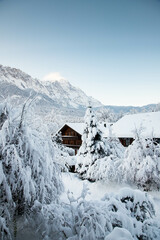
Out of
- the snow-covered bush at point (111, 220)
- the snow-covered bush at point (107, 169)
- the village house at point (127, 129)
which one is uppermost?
the village house at point (127, 129)

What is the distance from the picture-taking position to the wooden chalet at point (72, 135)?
2977 cm

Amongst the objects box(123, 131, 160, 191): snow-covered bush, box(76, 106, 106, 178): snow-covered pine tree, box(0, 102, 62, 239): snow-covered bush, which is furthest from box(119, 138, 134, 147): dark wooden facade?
box(0, 102, 62, 239): snow-covered bush

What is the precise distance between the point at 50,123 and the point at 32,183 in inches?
105

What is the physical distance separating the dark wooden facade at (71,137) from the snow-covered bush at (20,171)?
2444 cm

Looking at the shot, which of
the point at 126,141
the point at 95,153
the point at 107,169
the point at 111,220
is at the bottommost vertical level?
the point at 107,169

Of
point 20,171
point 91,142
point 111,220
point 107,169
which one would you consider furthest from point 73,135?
point 111,220

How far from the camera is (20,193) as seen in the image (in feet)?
14.1

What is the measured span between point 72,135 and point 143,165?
19998 millimetres

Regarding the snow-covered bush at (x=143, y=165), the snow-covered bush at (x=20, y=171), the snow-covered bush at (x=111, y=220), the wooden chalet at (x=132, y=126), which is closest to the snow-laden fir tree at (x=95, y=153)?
the snow-covered bush at (x=143, y=165)

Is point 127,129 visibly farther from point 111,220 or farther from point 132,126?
point 111,220

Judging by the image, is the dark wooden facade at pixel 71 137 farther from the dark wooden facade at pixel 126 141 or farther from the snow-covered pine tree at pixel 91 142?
the snow-covered pine tree at pixel 91 142

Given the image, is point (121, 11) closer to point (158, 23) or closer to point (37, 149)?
point (158, 23)

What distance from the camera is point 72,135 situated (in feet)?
99.9

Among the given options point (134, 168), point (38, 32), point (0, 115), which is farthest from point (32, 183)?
point (38, 32)
